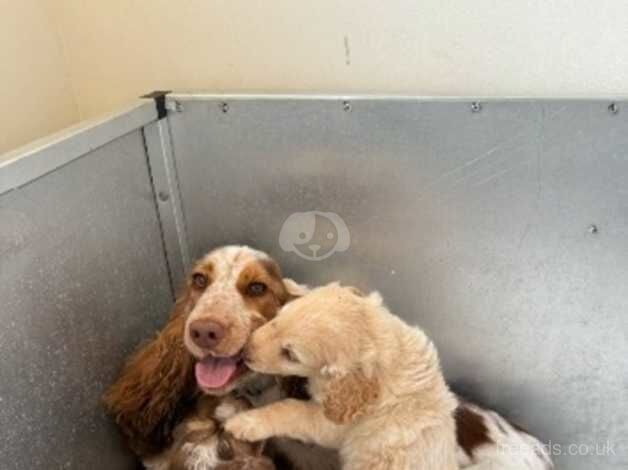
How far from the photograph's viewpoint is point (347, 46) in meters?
1.23

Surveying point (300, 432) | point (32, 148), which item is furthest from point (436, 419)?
point (32, 148)

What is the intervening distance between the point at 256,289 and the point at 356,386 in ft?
0.93

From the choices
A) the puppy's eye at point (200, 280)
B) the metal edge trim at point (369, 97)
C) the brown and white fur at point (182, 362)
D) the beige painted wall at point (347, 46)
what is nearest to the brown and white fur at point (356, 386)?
the brown and white fur at point (182, 362)

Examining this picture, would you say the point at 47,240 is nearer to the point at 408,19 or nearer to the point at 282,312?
the point at 282,312

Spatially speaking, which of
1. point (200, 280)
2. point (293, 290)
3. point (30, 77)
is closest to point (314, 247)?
point (293, 290)

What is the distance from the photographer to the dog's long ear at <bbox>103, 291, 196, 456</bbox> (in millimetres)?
1113

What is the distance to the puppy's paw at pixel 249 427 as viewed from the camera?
1.00 metres

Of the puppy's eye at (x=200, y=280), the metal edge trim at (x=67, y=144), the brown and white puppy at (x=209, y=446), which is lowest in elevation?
the brown and white puppy at (x=209, y=446)

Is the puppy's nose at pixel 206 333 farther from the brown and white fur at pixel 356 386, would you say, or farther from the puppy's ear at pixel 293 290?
the puppy's ear at pixel 293 290

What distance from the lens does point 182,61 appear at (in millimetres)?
1352

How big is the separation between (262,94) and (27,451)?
73 cm

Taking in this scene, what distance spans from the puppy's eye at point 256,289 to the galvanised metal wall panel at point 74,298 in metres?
0.25

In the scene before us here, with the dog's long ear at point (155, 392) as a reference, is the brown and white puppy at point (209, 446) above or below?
below

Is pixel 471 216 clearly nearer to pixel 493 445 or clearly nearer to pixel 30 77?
pixel 493 445
